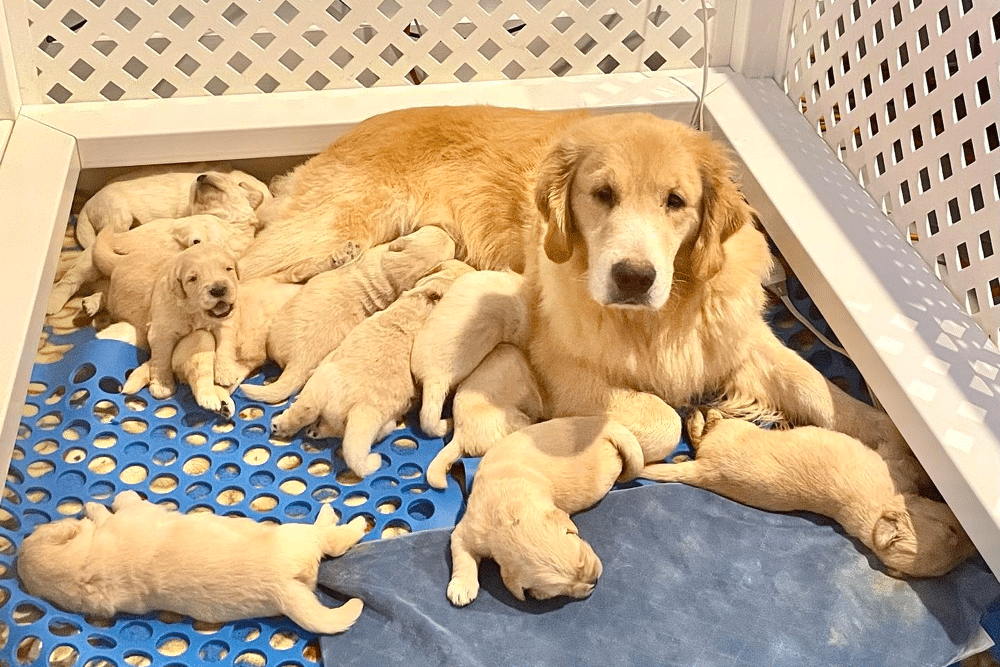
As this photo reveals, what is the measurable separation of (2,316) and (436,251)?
1.00m

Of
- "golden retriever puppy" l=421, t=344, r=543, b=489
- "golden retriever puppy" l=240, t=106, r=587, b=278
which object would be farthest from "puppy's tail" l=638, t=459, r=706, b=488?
"golden retriever puppy" l=240, t=106, r=587, b=278

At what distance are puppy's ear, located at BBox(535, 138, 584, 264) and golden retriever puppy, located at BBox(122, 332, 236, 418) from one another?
852 mm

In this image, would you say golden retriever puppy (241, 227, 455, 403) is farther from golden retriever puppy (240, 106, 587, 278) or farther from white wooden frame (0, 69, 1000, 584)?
white wooden frame (0, 69, 1000, 584)

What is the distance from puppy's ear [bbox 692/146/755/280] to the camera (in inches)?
80.0

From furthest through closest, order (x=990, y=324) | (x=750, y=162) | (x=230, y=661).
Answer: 1. (x=750, y=162)
2. (x=990, y=324)
3. (x=230, y=661)

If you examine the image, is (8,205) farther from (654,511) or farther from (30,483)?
(654,511)

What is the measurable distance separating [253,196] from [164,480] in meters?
0.88

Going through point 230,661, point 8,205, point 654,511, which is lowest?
point 230,661

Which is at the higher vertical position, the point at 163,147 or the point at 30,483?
the point at 163,147

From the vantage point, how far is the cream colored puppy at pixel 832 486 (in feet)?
6.56

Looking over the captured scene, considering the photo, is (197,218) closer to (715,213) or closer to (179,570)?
(179,570)

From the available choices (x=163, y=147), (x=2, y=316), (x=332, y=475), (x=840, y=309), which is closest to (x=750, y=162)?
(x=840, y=309)

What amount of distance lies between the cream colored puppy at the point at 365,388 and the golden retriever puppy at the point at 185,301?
0.29 meters

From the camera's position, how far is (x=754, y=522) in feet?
7.03
